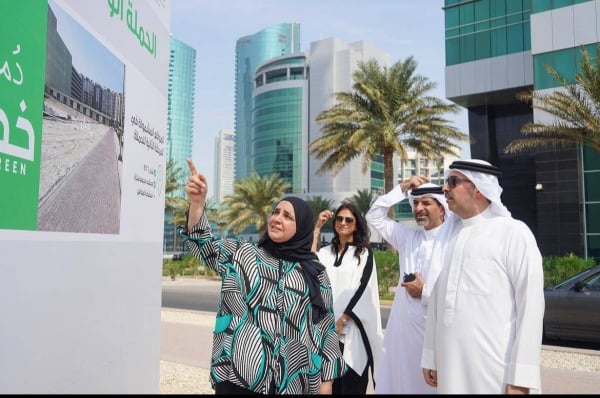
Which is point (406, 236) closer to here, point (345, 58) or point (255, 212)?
point (255, 212)

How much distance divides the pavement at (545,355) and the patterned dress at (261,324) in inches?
125

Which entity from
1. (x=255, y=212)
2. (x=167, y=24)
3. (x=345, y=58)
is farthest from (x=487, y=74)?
(x=345, y=58)

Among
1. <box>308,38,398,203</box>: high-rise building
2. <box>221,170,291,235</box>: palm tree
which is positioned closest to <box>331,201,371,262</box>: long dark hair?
<box>221,170,291,235</box>: palm tree

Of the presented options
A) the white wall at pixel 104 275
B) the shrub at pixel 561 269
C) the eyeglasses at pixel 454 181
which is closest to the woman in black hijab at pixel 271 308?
the eyeglasses at pixel 454 181

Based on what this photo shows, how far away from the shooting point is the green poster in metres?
2.82

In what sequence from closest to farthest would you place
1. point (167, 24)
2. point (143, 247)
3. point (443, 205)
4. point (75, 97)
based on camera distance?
point (75, 97) → point (443, 205) → point (143, 247) → point (167, 24)

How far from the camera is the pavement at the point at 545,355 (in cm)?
607

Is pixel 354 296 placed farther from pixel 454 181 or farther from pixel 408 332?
pixel 454 181

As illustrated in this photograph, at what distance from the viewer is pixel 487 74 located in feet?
108

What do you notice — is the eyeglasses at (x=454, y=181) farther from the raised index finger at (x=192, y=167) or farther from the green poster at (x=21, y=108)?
the green poster at (x=21, y=108)

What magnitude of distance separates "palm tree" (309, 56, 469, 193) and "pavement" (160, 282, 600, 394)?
42.8 feet

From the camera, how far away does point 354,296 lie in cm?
425

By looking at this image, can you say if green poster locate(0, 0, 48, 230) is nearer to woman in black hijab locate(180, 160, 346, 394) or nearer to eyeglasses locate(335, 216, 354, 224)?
woman in black hijab locate(180, 160, 346, 394)

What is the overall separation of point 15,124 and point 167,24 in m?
3.19
